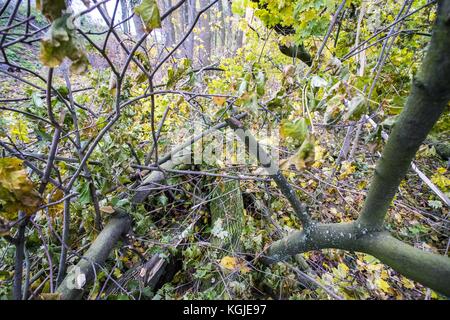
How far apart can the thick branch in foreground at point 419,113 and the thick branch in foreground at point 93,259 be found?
1.55 m

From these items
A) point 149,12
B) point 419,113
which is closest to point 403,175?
point 419,113

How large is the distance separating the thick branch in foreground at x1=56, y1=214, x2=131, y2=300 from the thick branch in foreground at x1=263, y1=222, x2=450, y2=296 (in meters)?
1.21

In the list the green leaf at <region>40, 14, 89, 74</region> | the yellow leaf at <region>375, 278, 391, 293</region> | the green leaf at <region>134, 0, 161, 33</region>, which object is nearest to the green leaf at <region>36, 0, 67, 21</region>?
the green leaf at <region>40, 14, 89, 74</region>

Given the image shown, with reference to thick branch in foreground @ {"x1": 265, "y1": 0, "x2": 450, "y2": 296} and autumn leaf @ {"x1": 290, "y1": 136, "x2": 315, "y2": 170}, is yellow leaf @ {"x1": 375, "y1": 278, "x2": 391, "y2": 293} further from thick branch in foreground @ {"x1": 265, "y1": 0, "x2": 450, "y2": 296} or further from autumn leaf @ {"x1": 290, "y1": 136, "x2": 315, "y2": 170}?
autumn leaf @ {"x1": 290, "y1": 136, "x2": 315, "y2": 170}

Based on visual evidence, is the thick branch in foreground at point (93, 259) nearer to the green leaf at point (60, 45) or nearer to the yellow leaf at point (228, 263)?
the yellow leaf at point (228, 263)

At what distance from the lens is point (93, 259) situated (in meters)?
1.51

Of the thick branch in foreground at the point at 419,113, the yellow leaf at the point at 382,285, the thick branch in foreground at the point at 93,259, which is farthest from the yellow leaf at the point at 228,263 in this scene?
the yellow leaf at the point at 382,285

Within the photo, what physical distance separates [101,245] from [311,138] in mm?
1528

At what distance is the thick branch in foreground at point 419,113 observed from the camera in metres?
0.65

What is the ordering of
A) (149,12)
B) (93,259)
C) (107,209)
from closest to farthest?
A: (149,12) → (93,259) → (107,209)

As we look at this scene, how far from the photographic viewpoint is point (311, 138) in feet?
2.49

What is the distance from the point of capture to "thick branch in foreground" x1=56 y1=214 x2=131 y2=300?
1290 mm

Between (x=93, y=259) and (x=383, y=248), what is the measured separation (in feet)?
5.30

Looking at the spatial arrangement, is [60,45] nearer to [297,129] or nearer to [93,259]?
[297,129]
